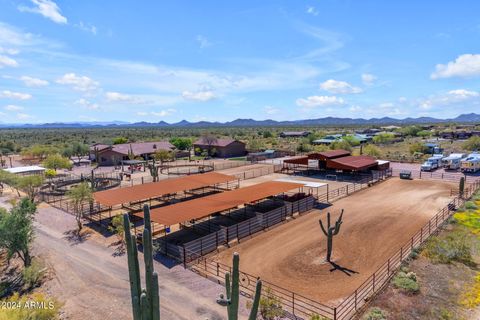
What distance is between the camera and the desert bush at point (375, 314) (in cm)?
1278

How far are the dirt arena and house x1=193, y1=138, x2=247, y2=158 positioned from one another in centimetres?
3949

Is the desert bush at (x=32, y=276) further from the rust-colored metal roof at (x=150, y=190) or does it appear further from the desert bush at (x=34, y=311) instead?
the rust-colored metal roof at (x=150, y=190)

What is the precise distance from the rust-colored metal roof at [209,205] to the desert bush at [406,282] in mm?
11523

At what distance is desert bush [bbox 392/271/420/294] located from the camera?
14834 millimetres

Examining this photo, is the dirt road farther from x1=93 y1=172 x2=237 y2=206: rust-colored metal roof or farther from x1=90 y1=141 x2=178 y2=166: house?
x1=90 y1=141 x2=178 y2=166: house

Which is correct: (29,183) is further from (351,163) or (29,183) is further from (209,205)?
(351,163)

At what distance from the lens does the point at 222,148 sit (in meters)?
67.9

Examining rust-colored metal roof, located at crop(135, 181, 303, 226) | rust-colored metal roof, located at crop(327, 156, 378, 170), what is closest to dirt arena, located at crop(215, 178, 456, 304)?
rust-colored metal roof, located at crop(135, 181, 303, 226)

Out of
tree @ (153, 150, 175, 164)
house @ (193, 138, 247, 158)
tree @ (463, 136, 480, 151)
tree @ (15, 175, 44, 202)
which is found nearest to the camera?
tree @ (15, 175, 44, 202)

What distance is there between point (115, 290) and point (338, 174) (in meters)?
36.3

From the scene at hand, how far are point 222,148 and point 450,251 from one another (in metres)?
52.9

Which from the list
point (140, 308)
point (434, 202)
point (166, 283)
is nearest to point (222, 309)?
point (166, 283)

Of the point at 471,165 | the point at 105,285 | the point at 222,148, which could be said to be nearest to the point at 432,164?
the point at 471,165

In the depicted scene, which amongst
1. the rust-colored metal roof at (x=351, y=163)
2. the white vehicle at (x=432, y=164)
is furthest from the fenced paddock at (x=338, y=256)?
the white vehicle at (x=432, y=164)
